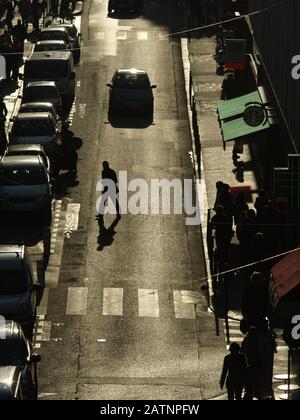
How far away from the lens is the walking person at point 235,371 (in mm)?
28047

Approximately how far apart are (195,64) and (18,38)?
719 cm

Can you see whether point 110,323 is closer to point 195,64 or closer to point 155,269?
point 155,269

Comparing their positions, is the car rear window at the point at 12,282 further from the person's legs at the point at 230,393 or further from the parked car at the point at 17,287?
the person's legs at the point at 230,393

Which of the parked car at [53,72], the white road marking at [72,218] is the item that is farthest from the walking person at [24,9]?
the white road marking at [72,218]

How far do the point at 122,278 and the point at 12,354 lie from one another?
11.0 metres

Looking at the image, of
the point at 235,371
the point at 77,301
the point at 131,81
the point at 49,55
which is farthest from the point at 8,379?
the point at 49,55

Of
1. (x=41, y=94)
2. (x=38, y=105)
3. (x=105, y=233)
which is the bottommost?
(x=41, y=94)

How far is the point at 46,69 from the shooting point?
6078cm

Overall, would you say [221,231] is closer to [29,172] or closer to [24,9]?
[29,172]

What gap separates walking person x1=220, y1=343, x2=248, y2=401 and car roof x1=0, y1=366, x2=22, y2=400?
3609 mm

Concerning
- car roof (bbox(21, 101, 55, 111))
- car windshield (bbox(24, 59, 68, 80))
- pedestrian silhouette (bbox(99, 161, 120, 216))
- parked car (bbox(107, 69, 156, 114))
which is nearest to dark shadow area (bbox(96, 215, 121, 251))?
pedestrian silhouette (bbox(99, 161, 120, 216))

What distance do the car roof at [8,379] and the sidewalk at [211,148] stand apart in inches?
213
